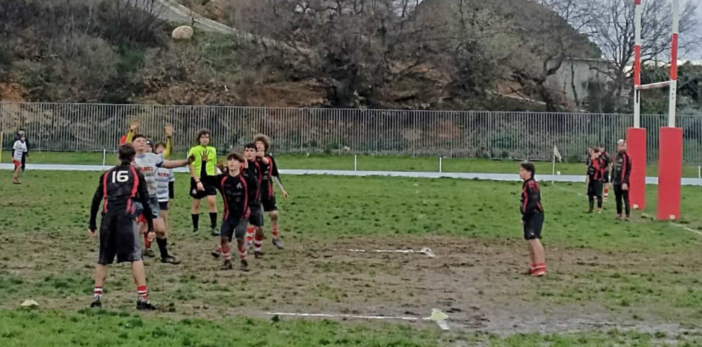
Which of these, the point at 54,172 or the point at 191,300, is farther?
the point at 54,172

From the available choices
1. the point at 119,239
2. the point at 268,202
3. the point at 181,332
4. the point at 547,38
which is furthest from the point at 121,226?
the point at 547,38

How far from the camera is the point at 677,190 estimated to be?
65.4 ft

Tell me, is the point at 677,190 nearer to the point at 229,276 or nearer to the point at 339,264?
the point at 339,264

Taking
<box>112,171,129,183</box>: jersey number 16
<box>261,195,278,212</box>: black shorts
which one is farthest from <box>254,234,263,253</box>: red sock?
<box>112,171,129,183</box>: jersey number 16

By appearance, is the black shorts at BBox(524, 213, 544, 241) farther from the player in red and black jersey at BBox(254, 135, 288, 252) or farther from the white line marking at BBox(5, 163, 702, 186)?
the white line marking at BBox(5, 163, 702, 186)

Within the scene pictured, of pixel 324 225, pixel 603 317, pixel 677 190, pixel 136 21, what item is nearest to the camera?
pixel 603 317

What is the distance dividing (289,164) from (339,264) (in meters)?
27.1

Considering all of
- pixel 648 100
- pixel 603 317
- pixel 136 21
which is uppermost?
pixel 136 21

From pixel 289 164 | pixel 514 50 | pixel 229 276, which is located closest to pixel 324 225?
pixel 229 276

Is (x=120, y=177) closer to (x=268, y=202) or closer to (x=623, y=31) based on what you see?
(x=268, y=202)

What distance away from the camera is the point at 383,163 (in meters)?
40.7

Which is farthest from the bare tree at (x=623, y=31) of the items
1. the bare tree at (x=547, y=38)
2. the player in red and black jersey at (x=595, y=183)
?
the player in red and black jersey at (x=595, y=183)

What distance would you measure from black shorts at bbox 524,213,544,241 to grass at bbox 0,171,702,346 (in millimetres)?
613

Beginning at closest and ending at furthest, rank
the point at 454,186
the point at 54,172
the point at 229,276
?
the point at 229,276
the point at 454,186
the point at 54,172
